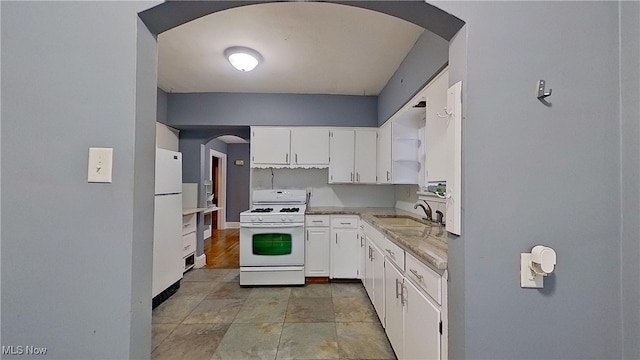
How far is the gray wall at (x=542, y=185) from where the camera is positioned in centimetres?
98

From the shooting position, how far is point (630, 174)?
941 mm

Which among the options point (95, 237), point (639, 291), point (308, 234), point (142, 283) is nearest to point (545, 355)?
point (639, 291)

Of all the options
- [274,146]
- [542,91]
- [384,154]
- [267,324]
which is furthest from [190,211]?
[542,91]

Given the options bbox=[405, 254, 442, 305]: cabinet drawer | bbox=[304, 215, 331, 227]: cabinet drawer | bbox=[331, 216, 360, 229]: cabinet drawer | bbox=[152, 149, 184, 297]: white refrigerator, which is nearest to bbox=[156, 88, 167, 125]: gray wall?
bbox=[152, 149, 184, 297]: white refrigerator

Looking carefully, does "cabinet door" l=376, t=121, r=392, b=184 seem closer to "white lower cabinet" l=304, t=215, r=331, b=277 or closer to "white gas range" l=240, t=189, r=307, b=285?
"white lower cabinet" l=304, t=215, r=331, b=277

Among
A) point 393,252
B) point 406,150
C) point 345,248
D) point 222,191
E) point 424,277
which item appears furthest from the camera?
point 222,191

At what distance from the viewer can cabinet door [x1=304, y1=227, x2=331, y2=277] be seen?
11.6ft

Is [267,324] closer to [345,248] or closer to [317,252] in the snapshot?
[317,252]

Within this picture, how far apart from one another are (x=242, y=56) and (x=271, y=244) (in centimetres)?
212

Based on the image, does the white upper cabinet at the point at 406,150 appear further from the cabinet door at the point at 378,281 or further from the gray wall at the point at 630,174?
the gray wall at the point at 630,174

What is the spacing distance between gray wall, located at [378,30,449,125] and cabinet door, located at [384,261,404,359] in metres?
1.47

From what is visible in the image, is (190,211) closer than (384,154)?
No

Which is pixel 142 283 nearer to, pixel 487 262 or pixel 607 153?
pixel 487 262

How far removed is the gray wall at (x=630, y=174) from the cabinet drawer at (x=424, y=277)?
61 centimetres
